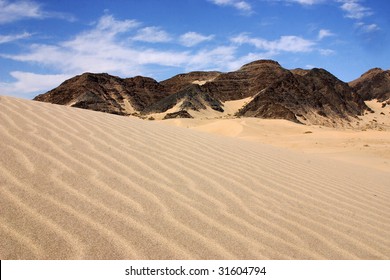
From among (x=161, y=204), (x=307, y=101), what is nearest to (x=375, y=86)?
(x=307, y=101)

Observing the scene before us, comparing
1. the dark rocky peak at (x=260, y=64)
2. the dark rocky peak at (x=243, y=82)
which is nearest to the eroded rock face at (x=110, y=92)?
the dark rocky peak at (x=243, y=82)

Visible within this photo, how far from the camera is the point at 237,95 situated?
147ft

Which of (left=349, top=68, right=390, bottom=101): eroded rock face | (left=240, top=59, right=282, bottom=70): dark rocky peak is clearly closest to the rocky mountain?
(left=240, top=59, right=282, bottom=70): dark rocky peak

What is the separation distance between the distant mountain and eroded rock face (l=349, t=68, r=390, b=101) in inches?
128

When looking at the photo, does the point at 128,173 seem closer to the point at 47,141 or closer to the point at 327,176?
the point at 47,141

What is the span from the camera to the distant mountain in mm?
29875

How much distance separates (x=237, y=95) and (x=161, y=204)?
42.9 metres

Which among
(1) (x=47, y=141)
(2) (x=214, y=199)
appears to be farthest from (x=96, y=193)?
(1) (x=47, y=141)

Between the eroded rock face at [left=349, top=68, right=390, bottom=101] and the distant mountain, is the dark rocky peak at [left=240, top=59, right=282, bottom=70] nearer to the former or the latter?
the distant mountain

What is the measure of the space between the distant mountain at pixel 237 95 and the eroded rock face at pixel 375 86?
128 inches

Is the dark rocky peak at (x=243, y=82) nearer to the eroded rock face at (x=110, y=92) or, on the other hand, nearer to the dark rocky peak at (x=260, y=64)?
the dark rocky peak at (x=260, y=64)
